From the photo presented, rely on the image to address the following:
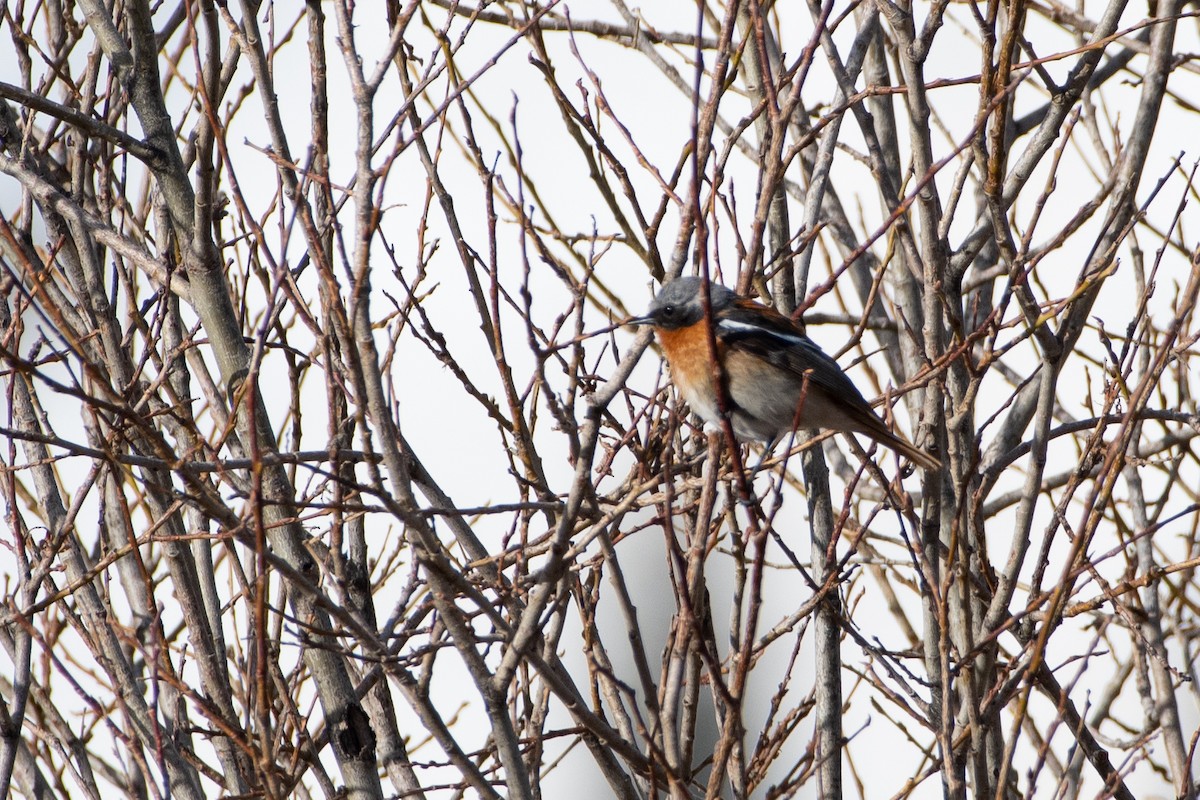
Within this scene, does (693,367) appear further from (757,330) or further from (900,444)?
(900,444)

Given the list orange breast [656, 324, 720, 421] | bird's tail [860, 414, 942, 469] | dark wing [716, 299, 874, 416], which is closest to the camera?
bird's tail [860, 414, 942, 469]

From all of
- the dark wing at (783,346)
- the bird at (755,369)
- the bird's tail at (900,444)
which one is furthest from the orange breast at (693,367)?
the bird's tail at (900,444)

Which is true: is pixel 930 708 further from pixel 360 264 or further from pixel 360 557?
pixel 360 264

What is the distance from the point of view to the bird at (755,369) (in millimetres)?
4723

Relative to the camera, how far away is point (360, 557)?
4129mm

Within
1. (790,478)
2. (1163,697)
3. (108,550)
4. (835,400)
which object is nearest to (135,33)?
(108,550)

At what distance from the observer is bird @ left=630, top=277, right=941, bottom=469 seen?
15.5 feet

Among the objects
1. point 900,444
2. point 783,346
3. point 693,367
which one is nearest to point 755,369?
point 783,346

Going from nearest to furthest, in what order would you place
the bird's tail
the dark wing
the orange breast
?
the bird's tail, the orange breast, the dark wing

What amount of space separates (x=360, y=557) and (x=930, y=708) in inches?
84.3

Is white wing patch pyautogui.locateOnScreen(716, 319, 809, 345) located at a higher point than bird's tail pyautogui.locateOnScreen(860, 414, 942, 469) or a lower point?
higher

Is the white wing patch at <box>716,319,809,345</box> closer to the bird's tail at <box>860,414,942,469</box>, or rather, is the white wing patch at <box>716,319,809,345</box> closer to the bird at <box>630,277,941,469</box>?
the bird at <box>630,277,941,469</box>

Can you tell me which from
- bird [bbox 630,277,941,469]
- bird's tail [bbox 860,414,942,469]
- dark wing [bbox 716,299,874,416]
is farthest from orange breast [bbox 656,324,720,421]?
bird's tail [bbox 860,414,942,469]

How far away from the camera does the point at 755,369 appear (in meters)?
5.09
